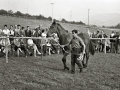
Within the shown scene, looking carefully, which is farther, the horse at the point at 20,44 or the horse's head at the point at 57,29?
the horse at the point at 20,44

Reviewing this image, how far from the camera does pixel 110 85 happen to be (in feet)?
21.6

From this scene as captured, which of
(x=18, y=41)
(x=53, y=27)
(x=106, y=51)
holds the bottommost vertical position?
(x=106, y=51)

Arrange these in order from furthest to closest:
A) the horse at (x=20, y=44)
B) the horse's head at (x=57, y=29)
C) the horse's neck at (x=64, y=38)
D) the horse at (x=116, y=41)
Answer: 1. the horse at (x=116, y=41)
2. the horse at (x=20, y=44)
3. the horse's head at (x=57, y=29)
4. the horse's neck at (x=64, y=38)

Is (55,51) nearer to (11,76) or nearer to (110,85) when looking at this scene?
(11,76)

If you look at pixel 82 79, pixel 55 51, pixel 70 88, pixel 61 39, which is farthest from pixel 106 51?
pixel 70 88

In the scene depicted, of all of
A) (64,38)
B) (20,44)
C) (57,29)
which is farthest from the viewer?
(20,44)

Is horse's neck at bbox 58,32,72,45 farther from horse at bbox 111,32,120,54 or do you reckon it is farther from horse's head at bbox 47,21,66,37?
horse at bbox 111,32,120,54

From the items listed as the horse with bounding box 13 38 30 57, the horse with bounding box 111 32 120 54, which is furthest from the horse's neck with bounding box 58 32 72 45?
the horse with bounding box 111 32 120 54

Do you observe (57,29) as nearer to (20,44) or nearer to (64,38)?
(64,38)

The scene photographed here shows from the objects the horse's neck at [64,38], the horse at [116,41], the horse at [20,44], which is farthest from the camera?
the horse at [116,41]

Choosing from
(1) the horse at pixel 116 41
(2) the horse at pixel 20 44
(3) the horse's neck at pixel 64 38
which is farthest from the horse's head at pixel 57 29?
(1) the horse at pixel 116 41

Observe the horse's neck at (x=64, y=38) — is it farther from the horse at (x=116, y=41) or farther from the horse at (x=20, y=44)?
the horse at (x=116, y=41)

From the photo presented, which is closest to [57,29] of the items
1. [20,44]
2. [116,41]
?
[20,44]

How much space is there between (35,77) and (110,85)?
2.67 m
